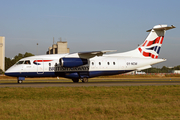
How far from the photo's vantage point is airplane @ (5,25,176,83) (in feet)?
98.6

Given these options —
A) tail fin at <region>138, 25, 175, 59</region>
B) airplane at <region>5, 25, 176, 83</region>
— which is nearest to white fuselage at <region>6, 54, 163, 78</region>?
airplane at <region>5, 25, 176, 83</region>

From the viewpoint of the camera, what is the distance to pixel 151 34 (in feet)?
114

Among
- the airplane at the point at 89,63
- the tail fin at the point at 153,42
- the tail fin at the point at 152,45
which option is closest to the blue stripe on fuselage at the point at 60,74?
the airplane at the point at 89,63

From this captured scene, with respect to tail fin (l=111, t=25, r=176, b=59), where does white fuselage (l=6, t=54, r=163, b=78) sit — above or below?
below

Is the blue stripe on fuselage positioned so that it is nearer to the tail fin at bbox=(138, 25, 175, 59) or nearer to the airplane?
the airplane

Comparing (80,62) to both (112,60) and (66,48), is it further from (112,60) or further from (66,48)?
(66,48)

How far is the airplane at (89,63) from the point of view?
30.0m

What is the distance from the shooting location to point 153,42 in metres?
34.8

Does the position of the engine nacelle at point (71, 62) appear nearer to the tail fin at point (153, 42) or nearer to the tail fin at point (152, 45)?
the tail fin at point (152, 45)

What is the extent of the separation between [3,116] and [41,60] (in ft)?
69.3

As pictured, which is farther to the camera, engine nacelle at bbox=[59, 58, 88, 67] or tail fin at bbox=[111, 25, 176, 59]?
tail fin at bbox=[111, 25, 176, 59]

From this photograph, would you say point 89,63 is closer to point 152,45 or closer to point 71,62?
point 71,62

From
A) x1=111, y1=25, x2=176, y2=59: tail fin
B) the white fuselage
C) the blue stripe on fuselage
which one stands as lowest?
the blue stripe on fuselage

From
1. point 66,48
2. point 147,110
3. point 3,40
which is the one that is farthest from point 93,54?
point 3,40
